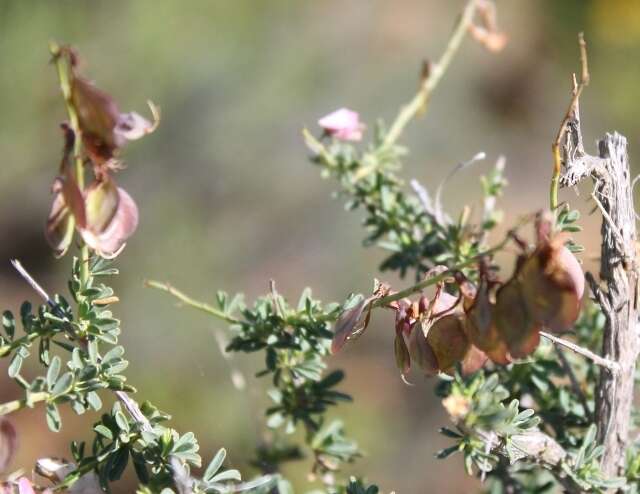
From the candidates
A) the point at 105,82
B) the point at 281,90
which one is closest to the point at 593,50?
the point at 281,90

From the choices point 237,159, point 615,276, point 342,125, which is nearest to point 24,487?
point 615,276

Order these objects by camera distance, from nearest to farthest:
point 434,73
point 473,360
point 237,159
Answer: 1. point 473,360
2. point 434,73
3. point 237,159

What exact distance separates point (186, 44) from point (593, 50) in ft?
5.12

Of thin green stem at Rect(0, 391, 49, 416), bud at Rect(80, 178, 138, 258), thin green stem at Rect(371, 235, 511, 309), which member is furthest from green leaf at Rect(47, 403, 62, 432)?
thin green stem at Rect(371, 235, 511, 309)

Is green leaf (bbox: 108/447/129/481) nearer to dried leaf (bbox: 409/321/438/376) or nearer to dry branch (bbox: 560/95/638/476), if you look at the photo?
dried leaf (bbox: 409/321/438/376)

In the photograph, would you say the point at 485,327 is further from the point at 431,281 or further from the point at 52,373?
the point at 52,373

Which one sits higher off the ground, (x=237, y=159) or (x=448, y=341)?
(x=237, y=159)

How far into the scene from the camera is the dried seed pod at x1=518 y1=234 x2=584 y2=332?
20.7 inches

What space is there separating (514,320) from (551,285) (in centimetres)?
3

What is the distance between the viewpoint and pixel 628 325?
73 cm

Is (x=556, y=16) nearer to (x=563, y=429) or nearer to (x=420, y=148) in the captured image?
(x=420, y=148)

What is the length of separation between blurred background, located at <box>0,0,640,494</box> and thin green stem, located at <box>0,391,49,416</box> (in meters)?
2.00

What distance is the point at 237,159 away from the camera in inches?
125

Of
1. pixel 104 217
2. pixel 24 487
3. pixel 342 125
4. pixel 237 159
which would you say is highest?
pixel 237 159
